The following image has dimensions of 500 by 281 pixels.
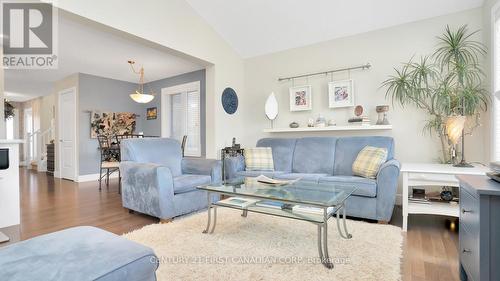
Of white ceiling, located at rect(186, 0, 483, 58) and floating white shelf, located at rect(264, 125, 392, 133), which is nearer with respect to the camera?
white ceiling, located at rect(186, 0, 483, 58)

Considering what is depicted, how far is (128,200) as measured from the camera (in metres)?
3.03

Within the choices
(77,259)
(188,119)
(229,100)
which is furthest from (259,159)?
(77,259)

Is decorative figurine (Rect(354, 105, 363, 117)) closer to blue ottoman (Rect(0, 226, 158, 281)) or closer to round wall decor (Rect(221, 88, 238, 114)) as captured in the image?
round wall decor (Rect(221, 88, 238, 114))

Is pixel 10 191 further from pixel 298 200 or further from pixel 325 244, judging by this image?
pixel 325 244

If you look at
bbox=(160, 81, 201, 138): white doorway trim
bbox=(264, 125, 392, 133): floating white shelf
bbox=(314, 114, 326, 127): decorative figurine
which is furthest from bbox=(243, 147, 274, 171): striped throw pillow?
bbox=(160, 81, 201, 138): white doorway trim

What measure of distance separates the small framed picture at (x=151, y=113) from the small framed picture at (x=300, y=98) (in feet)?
12.0

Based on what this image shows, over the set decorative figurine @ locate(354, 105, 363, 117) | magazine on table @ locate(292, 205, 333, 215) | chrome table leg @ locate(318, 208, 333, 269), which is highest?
decorative figurine @ locate(354, 105, 363, 117)

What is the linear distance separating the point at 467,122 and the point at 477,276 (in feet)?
7.70

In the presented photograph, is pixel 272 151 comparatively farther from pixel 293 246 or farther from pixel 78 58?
pixel 78 58

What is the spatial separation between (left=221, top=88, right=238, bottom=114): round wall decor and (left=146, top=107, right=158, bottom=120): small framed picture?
103 inches

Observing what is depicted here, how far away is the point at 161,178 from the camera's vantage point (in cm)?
267

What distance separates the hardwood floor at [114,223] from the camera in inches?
71.7

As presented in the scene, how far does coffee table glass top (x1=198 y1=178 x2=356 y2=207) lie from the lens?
1.84 m

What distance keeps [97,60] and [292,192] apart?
180 inches
